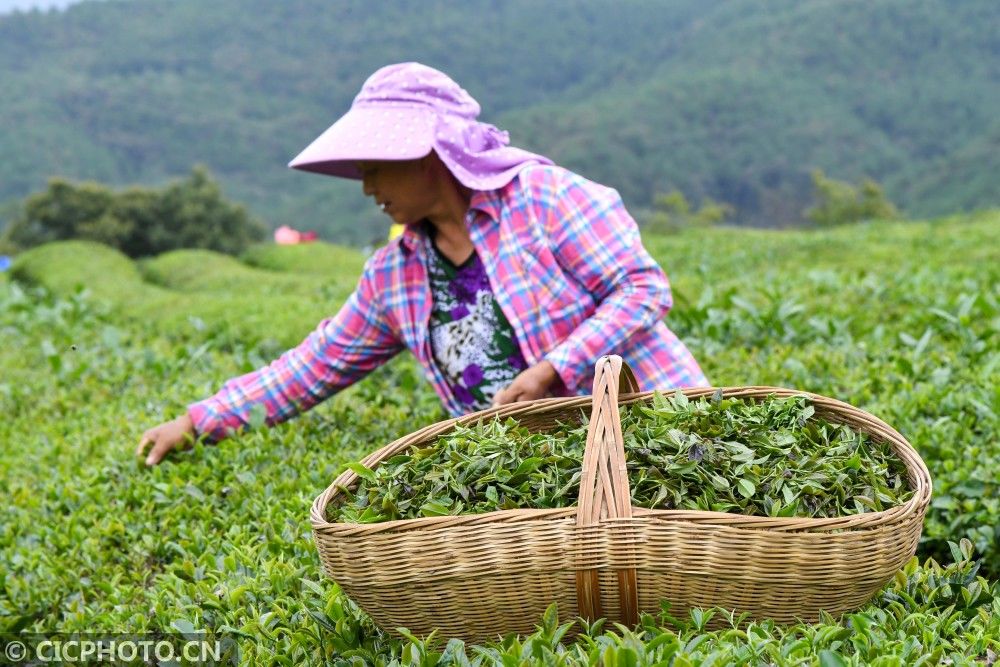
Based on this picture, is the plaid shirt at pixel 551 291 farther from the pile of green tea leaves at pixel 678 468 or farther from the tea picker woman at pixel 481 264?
the pile of green tea leaves at pixel 678 468

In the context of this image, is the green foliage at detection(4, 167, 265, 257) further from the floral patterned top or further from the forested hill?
the forested hill

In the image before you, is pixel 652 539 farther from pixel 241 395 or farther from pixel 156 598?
pixel 241 395

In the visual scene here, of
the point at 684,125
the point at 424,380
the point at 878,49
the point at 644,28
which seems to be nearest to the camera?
the point at 424,380

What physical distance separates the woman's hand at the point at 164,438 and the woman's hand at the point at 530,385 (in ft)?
4.32

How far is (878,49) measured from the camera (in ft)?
288

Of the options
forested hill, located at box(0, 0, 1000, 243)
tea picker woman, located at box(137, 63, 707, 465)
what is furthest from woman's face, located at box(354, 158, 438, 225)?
forested hill, located at box(0, 0, 1000, 243)

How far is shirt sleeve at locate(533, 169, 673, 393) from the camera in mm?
3094

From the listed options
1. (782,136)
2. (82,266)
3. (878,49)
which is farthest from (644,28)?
(82,266)

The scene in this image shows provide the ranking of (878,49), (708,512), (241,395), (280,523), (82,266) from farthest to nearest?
(878,49) → (82,266) → (241,395) → (280,523) → (708,512)

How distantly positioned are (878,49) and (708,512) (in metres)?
93.6

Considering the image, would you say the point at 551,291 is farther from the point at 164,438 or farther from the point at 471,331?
the point at 164,438

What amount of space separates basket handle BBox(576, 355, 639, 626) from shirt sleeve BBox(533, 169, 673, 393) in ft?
3.26

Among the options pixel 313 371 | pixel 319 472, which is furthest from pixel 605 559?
pixel 313 371

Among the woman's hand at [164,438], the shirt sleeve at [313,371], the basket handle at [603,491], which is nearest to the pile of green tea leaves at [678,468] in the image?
the basket handle at [603,491]
